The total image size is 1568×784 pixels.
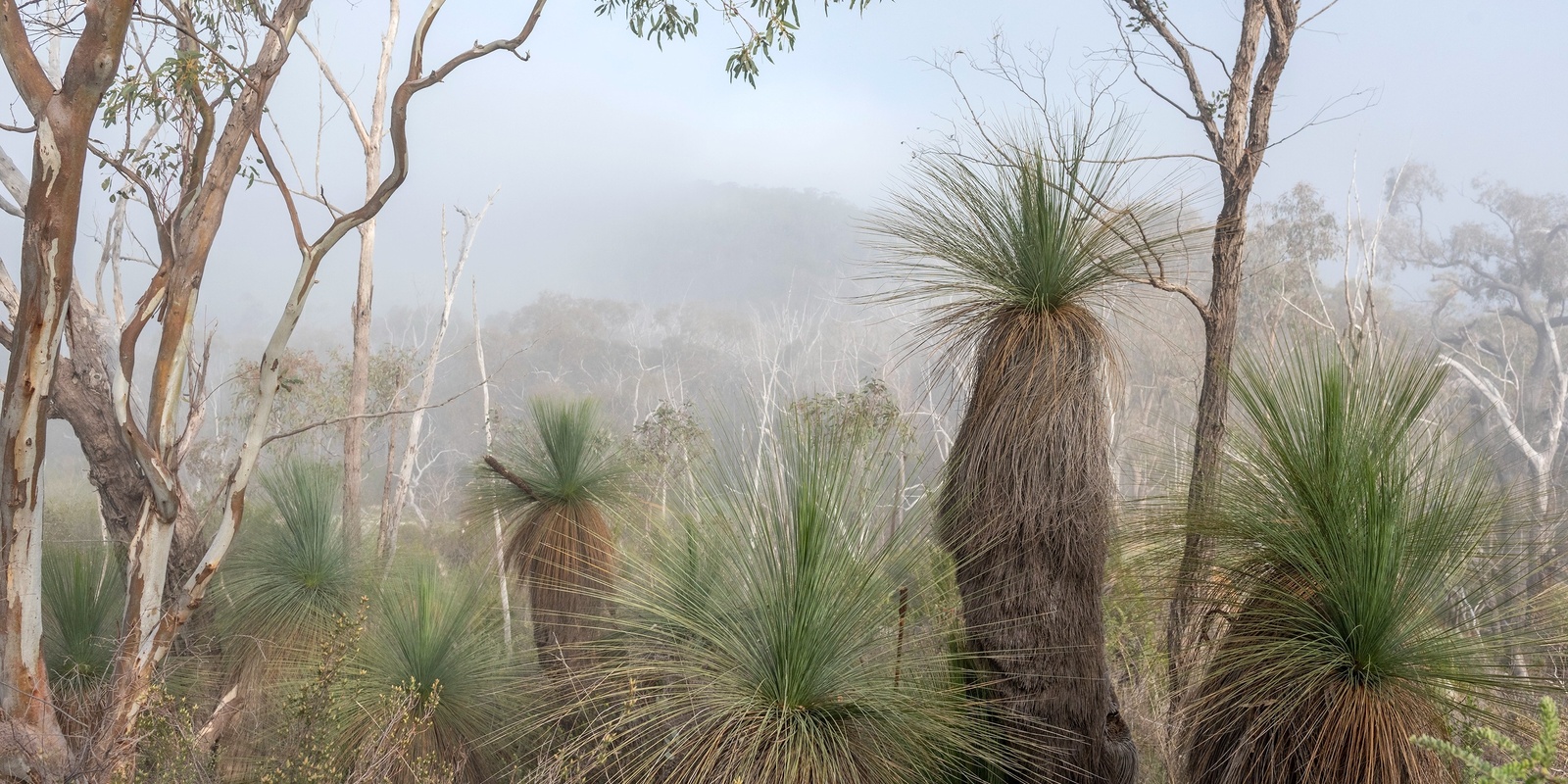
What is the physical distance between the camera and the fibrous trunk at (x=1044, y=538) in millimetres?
3725

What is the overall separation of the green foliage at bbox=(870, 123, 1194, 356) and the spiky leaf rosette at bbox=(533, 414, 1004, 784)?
1.06 m

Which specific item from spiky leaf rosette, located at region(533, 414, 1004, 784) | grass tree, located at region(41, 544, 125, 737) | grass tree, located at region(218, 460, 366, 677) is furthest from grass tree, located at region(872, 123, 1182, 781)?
grass tree, located at region(41, 544, 125, 737)

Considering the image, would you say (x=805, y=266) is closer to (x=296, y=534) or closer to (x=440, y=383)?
(x=440, y=383)

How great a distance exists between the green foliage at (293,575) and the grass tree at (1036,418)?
13.5 ft

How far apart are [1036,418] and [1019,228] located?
726 mm

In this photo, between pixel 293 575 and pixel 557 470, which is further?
pixel 293 575

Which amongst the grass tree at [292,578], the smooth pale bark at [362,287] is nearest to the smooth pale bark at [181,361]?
the grass tree at [292,578]

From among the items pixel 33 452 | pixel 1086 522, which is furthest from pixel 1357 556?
pixel 33 452

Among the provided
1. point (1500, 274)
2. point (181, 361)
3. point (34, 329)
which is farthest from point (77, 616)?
point (1500, 274)

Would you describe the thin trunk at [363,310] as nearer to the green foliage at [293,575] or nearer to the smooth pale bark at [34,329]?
the green foliage at [293,575]

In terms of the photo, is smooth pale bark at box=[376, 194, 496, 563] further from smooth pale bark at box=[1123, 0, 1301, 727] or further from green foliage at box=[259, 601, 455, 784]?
smooth pale bark at box=[1123, 0, 1301, 727]

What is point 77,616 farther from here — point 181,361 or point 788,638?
point 788,638

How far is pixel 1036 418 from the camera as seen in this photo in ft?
12.2

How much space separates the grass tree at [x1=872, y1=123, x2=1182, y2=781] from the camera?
12.3 ft
